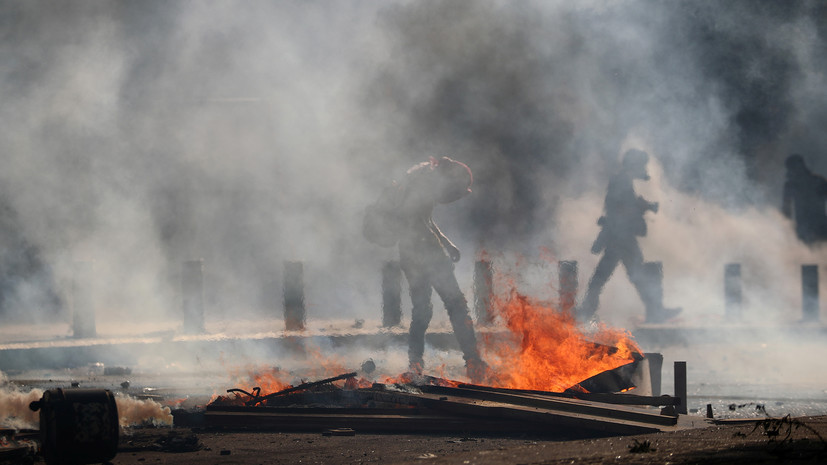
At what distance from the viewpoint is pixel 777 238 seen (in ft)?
69.2

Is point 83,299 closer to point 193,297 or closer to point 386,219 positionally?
point 193,297

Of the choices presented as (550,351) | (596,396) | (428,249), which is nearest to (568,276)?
(428,249)

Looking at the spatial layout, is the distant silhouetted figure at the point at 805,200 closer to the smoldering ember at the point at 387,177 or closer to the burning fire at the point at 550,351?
the smoldering ember at the point at 387,177

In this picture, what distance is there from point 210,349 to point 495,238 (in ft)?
27.9

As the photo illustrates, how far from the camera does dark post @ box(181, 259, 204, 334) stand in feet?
49.4

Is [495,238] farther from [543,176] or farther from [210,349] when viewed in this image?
[210,349]

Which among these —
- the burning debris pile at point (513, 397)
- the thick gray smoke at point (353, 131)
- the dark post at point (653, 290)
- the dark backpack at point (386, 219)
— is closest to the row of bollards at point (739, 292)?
the dark post at point (653, 290)

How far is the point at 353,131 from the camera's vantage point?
1933cm

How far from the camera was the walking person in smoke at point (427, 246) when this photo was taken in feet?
36.0

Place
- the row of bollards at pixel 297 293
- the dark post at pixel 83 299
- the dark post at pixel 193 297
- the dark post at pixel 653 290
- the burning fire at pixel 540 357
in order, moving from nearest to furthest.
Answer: the burning fire at pixel 540 357
the dark post at pixel 83 299
the row of bollards at pixel 297 293
the dark post at pixel 193 297
the dark post at pixel 653 290

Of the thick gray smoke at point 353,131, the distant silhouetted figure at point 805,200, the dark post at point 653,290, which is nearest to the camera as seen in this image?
the dark post at point 653,290

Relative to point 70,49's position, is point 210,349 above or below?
below

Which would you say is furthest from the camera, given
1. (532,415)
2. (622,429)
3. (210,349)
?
(210,349)

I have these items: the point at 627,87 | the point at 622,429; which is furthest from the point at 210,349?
the point at 627,87
